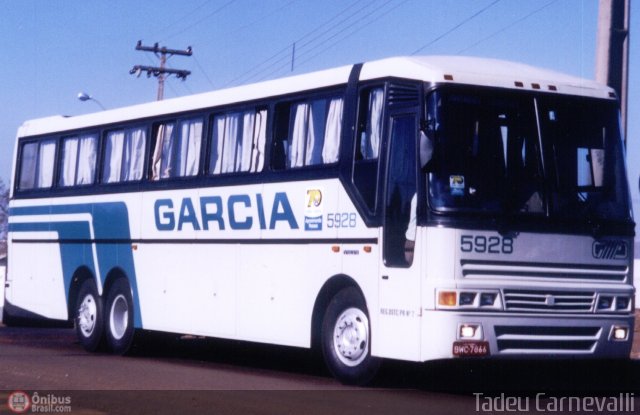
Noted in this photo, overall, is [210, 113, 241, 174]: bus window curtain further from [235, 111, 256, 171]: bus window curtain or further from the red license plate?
the red license plate

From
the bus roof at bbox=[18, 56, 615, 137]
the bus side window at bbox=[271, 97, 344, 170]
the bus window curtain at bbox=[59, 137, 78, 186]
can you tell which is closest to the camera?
the bus roof at bbox=[18, 56, 615, 137]

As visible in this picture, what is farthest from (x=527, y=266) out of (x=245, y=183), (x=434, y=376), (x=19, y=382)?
(x=19, y=382)

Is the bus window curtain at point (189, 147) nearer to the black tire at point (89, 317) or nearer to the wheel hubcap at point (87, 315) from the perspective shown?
the black tire at point (89, 317)

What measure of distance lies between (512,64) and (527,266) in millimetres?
2629

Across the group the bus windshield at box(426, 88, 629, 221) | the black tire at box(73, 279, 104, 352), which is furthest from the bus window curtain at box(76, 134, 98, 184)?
the bus windshield at box(426, 88, 629, 221)

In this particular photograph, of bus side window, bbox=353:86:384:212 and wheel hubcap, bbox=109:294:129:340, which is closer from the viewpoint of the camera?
bus side window, bbox=353:86:384:212

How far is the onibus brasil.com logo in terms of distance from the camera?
40.1 ft

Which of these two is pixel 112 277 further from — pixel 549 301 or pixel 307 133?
pixel 549 301

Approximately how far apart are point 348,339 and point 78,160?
8.70m

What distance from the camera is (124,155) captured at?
20672 millimetres

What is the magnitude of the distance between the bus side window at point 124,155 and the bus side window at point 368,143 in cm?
598

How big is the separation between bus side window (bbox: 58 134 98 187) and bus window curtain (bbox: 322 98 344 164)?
272 inches

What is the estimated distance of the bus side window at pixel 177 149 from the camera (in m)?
18.7

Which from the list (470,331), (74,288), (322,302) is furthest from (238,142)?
(74,288)
